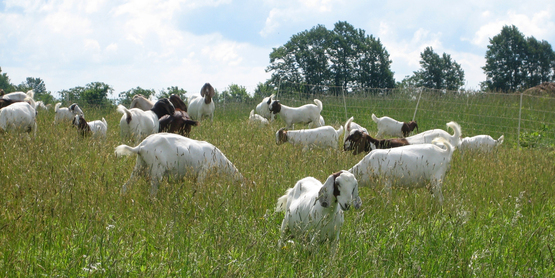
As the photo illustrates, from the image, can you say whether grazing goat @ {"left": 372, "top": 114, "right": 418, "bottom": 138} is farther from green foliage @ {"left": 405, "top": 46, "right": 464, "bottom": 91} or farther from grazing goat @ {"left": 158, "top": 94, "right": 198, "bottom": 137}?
green foliage @ {"left": 405, "top": 46, "right": 464, "bottom": 91}

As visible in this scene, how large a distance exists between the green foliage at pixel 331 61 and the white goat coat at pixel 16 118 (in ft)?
140

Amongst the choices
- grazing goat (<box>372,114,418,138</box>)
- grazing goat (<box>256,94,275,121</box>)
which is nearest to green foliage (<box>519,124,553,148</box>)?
grazing goat (<box>372,114,418,138</box>)

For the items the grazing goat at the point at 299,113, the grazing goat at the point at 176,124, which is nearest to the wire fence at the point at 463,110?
the grazing goat at the point at 299,113

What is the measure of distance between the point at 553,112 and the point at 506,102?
1.43 meters

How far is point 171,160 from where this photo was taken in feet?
17.3

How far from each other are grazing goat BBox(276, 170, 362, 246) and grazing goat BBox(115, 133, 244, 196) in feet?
4.08

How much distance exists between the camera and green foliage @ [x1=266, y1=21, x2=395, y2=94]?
51344 mm

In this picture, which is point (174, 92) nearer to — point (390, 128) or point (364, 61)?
point (390, 128)

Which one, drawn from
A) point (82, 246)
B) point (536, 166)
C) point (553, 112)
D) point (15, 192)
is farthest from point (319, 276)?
point (553, 112)

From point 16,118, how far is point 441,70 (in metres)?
55.8

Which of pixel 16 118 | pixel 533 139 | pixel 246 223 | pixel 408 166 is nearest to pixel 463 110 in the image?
pixel 533 139

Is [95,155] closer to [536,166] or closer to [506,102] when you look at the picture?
[536,166]

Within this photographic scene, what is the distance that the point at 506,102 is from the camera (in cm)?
1519

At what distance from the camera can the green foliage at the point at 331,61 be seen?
5134 centimetres
